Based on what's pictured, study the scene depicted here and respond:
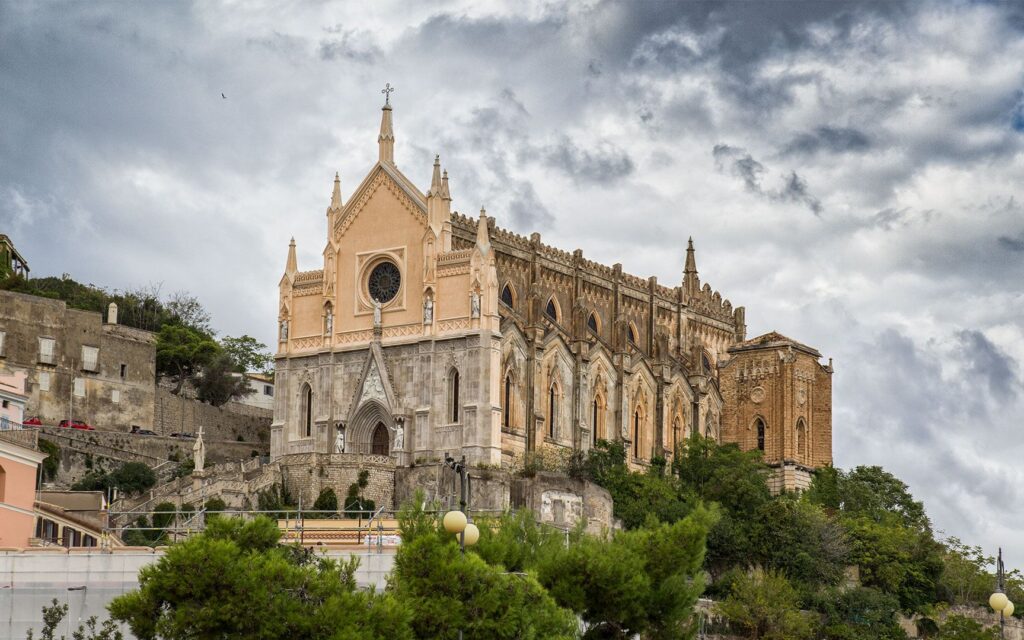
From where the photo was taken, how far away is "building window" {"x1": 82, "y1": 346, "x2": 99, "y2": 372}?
96.1m

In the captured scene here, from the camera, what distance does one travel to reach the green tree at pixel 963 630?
255ft

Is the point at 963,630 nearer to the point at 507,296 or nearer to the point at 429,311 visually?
the point at 507,296

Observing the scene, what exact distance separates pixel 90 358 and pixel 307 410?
12971 millimetres

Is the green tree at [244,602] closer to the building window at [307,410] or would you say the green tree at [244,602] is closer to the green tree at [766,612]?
the green tree at [766,612]

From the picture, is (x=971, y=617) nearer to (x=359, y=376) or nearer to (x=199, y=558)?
(x=359, y=376)

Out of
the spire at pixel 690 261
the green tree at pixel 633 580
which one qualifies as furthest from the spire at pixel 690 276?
the green tree at pixel 633 580

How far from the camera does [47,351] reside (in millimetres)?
94375

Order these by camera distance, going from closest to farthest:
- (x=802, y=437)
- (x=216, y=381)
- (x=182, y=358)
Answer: (x=802, y=437), (x=216, y=381), (x=182, y=358)

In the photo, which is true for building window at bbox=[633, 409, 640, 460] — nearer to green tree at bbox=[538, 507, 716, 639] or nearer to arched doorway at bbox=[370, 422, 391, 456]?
arched doorway at bbox=[370, 422, 391, 456]

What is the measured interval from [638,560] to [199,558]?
13480 millimetres

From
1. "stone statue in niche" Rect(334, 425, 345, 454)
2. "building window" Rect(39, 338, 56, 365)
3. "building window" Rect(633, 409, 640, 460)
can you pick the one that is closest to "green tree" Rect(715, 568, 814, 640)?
"building window" Rect(633, 409, 640, 460)

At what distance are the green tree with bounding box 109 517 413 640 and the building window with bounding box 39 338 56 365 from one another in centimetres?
5123

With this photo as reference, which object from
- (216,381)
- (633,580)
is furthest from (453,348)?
(633,580)

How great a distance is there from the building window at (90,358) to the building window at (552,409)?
22.5 meters
